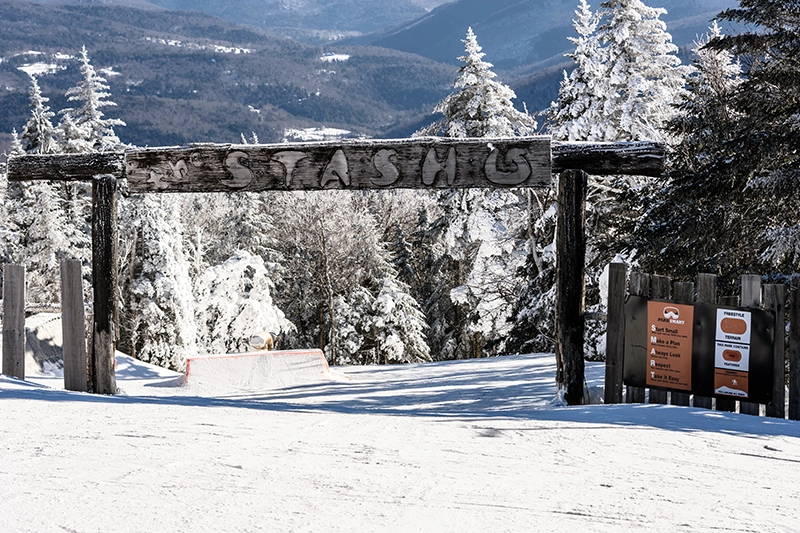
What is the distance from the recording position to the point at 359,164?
25.0 feet

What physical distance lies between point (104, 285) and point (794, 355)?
6933mm

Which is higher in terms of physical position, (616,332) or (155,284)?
(616,332)

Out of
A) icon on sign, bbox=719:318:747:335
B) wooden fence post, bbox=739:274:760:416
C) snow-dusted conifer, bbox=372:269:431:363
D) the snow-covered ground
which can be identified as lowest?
snow-dusted conifer, bbox=372:269:431:363

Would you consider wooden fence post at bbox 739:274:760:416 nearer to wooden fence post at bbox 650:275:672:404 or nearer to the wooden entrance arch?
wooden fence post at bbox 650:275:672:404

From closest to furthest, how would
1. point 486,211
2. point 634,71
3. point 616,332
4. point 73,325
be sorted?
point 616,332 < point 73,325 < point 634,71 < point 486,211

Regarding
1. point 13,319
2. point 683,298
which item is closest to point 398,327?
point 13,319

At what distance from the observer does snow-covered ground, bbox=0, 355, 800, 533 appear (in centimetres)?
382

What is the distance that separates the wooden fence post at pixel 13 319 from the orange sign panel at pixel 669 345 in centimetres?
649

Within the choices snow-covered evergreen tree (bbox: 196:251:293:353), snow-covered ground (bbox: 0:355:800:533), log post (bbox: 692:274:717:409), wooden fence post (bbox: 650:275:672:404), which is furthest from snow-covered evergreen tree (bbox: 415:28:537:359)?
snow-covered ground (bbox: 0:355:800:533)

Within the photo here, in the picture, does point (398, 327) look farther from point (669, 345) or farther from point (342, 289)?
point (669, 345)

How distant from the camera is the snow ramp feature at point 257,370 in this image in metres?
12.8

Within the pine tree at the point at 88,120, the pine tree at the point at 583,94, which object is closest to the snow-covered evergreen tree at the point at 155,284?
the pine tree at the point at 88,120

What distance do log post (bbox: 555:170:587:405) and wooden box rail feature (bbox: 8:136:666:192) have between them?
14.8 inches

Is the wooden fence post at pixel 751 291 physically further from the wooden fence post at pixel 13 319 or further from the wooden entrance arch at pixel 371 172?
the wooden fence post at pixel 13 319
